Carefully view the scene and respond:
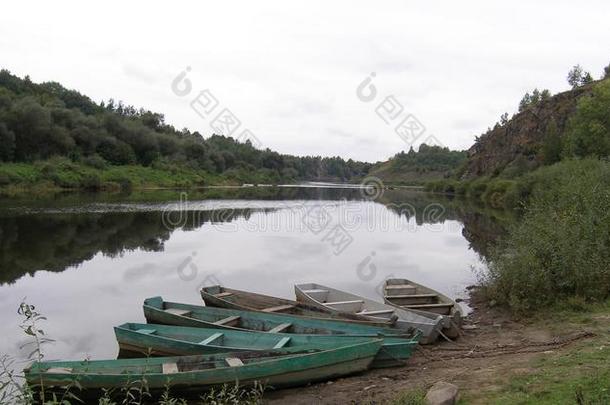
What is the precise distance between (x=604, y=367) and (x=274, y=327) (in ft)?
21.1

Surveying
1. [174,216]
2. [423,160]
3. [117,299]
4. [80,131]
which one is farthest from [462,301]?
[423,160]

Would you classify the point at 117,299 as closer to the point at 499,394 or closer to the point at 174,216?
the point at 499,394

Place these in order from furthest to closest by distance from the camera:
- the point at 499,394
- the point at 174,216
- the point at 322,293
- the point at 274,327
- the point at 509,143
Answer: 1. the point at 509,143
2. the point at 174,216
3. the point at 322,293
4. the point at 274,327
5. the point at 499,394

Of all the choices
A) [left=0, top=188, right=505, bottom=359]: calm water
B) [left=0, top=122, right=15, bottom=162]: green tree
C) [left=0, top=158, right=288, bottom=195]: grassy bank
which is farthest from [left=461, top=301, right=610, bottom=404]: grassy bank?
[left=0, top=122, right=15, bottom=162]: green tree

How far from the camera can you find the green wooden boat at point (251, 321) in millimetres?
10773

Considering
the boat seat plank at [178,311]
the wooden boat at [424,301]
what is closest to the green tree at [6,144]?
the boat seat plank at [178,311]

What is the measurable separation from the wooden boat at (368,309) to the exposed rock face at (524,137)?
66130 mm

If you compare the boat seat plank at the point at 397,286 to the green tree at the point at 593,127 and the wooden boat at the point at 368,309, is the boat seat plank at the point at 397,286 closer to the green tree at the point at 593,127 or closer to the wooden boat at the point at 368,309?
the wooden boat at the point at 368,309

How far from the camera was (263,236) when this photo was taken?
31656 mm

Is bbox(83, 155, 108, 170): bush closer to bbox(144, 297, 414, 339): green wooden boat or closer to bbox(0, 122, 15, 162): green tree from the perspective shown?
bbox(0, 122, 15, 162): green tree

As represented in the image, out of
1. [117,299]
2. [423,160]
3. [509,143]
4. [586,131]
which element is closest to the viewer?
[117,299]

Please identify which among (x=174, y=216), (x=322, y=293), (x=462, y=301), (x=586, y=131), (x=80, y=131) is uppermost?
(x=80, y=131)

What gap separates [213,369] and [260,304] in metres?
5.53

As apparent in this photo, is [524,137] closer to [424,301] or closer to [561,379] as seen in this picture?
[424,301]
